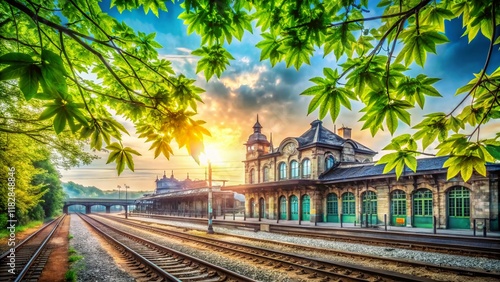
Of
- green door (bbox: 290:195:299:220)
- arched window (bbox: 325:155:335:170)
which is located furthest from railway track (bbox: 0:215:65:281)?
arched window (bbox: 325:155:335:170)

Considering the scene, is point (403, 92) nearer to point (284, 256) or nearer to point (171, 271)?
point (171, 271)

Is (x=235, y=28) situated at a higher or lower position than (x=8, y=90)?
lower

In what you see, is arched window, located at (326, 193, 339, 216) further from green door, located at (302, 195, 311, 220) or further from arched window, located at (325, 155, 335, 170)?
arched window, located at (325, 155, 335, 170)

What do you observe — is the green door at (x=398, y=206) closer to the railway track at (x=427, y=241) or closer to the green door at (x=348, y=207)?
the green door at (x=348, y=207)

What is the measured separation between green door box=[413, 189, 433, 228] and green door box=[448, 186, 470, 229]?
1.29m

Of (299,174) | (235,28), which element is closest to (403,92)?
(235,28)

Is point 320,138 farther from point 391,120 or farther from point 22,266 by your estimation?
point 391,120

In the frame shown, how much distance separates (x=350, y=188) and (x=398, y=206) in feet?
14.8

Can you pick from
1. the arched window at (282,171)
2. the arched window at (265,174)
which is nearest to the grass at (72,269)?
the arched window at (282,171)

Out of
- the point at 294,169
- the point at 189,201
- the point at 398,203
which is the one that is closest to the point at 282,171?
the point at 294,169

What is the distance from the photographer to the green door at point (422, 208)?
70.1 ft

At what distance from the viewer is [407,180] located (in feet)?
73.0

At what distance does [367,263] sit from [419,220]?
14243 mm

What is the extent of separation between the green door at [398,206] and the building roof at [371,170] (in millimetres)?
2002
